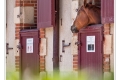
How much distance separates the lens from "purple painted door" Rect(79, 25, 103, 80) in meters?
4.53

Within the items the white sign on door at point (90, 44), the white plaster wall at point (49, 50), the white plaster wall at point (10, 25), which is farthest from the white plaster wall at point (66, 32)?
the white plaster wall at point (10, 25)

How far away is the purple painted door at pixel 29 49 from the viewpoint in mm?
6156

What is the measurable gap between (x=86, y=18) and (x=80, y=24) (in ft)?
0.33

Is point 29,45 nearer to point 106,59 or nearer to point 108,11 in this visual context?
point 106,59

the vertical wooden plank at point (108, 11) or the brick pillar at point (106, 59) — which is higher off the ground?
the vertical wooden plank at point (108, 11)

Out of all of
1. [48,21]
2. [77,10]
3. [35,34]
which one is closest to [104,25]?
[77,10]

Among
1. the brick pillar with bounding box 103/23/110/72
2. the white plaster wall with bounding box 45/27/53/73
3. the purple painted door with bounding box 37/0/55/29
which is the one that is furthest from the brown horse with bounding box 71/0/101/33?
the white plaster wall with bounding box 45/27/53/73

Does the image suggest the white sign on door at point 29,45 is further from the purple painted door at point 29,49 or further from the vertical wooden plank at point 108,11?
the vertical wooden plank at point 108,11

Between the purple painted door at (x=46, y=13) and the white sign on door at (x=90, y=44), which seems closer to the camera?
the white sign on door at (x=90, y=44)

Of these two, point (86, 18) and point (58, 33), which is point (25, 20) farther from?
point (86, 18)

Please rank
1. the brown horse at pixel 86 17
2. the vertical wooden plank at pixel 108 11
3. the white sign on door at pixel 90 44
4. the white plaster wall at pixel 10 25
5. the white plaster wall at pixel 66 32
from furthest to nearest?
1. the white plaster wall at pixel 10 25
2. the white plaster wall at pixel 66 32
3. the brown horse at pixel 86 17
4. the white sign on door at pixel 90 44
5. the vertical wooden plank at pixel 108 11

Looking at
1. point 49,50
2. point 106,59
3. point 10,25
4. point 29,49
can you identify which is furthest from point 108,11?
point 29,49

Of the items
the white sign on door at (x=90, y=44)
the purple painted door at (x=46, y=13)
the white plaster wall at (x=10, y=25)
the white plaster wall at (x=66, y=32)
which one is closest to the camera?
the white sign on door at (x=90, y=44)

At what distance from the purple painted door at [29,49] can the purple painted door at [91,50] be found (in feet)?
4.02
